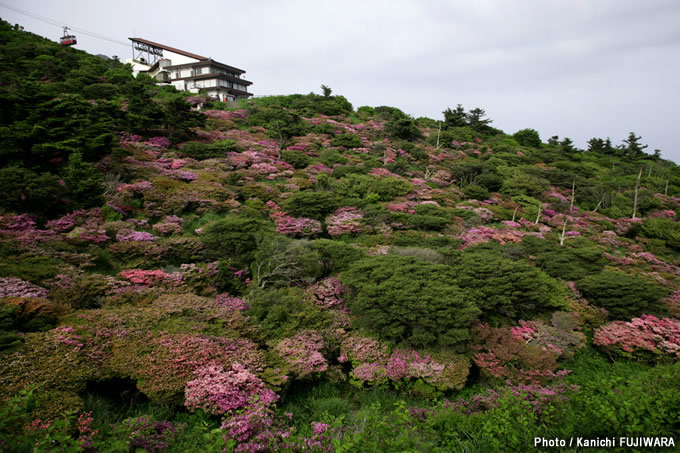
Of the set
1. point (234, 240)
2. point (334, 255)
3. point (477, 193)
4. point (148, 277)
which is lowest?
point (148, 277)

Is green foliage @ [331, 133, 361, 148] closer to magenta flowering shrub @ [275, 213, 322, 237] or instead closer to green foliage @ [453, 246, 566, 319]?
magenta flowering shrub @ [275, 213, 322, 237]

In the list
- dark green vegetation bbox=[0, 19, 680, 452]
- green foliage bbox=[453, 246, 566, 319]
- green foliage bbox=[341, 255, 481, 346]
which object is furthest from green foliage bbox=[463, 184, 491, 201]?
green foliage bbox=[341, 255, 481, 346]

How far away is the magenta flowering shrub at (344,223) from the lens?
15617mm

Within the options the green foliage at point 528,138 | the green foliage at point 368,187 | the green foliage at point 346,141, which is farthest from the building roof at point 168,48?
the green foliage at point 528,138

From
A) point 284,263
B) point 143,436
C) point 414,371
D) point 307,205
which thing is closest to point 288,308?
point 284,263

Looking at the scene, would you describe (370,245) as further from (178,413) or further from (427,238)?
(178,413)

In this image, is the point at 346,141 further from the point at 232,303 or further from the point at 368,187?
the point at 232,303

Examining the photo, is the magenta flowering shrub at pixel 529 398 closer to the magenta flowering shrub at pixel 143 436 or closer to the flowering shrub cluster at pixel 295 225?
the magenta flowering shrub at pixel 143 436

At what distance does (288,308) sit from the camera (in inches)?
374

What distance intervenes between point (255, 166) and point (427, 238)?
42.9 ft

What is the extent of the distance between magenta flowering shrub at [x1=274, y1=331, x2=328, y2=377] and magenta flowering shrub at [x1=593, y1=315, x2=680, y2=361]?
9.06 m

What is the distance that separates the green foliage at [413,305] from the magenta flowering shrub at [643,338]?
16.0ft

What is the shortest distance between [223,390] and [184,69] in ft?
177

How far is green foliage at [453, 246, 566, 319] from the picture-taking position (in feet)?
33.0
